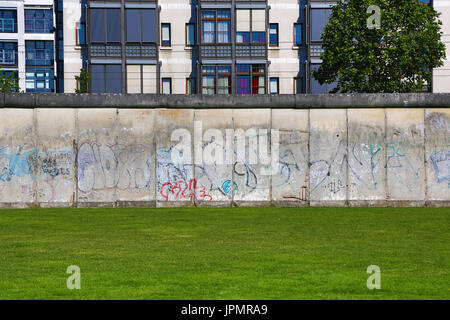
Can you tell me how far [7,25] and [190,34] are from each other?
89.7 ft

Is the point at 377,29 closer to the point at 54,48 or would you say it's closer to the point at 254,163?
the point at 254,163

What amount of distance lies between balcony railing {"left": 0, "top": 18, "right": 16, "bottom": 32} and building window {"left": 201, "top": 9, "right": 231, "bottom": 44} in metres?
28.7

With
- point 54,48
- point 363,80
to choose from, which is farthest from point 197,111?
point 54,48

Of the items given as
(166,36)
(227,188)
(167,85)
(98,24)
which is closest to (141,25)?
(166,36)

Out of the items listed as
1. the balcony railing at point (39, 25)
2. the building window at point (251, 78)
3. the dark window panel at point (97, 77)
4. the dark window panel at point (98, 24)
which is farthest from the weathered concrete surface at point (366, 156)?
the balcony railing at point (39, 25)

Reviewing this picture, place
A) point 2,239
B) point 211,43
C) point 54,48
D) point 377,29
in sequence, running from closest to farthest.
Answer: point 2,239
point 377,29
point 211,43
point 54,48

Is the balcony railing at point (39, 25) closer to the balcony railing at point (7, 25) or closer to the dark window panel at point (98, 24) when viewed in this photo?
the balcony railing at point (7, 25)

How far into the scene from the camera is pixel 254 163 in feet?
84.9

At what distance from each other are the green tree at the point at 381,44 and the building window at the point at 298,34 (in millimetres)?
10835

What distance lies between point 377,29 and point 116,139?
83.1 feet

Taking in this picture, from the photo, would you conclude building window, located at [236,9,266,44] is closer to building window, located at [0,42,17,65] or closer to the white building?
the white building

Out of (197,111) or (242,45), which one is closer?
(197,111)

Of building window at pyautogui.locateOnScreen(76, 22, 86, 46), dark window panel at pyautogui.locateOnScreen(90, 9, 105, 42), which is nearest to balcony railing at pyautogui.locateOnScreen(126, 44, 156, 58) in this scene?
dark window panel at pyautogui.locateOnScreen(90, 9, 105, 42)

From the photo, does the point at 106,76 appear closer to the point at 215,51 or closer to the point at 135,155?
the point at 215,51
